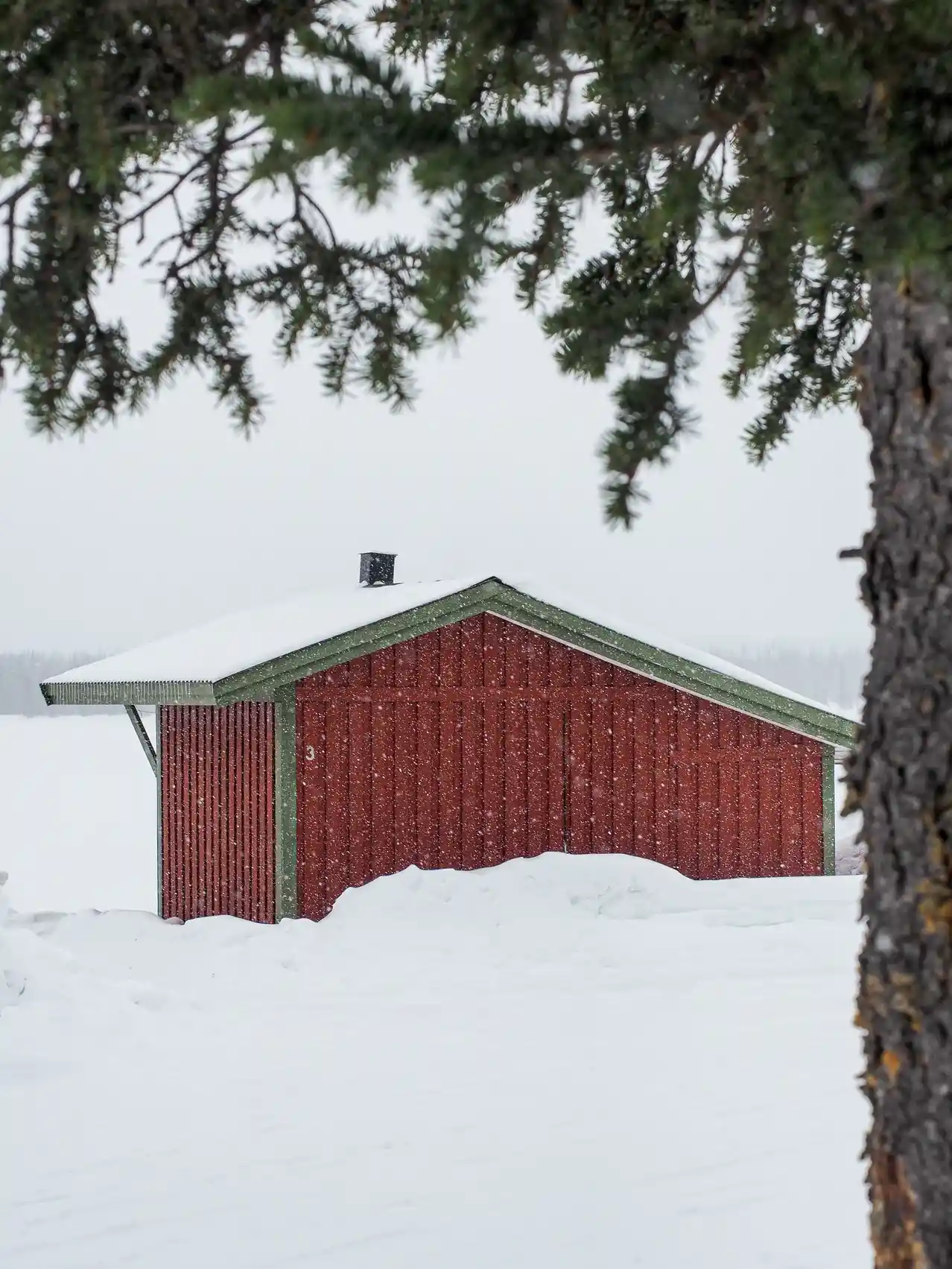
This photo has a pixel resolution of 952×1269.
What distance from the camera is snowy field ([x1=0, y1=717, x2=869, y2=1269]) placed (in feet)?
16.2

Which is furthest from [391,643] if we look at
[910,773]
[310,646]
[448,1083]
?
[910,773]

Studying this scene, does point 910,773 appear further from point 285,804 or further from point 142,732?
point 142,732

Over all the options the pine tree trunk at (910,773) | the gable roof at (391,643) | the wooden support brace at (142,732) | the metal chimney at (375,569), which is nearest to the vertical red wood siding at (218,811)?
the wooden support brace at (142,732)

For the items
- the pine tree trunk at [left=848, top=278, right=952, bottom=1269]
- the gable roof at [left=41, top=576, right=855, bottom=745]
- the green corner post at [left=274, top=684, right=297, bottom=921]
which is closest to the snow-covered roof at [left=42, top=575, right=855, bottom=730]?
the gable roof at [left=41, top=576, right=855, bottom=745]

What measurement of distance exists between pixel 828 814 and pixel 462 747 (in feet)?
13.5

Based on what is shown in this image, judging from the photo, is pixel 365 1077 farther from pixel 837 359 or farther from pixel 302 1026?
pixel 837 359

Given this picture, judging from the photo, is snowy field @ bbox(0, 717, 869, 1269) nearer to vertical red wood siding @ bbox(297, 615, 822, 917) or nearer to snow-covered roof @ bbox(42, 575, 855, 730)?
vertical red wood siding @ bbox(297, 615, 822, 917)

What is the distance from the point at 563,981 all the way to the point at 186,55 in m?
7.10

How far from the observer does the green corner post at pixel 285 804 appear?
12.1 meters

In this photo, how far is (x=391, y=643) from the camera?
40.4 feet

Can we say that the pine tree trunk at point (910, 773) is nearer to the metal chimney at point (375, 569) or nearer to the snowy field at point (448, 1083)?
the snowy field at point (448, 1083)

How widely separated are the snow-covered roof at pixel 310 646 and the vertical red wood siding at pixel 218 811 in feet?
2.11

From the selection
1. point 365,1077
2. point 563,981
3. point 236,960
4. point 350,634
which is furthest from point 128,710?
point 365,1077

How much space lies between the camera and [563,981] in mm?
9211
